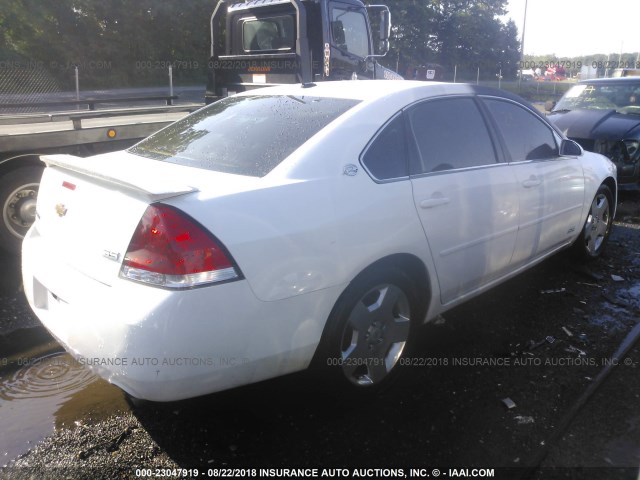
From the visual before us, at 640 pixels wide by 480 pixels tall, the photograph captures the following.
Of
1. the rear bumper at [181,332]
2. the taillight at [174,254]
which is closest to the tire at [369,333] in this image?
the rear bumper at [181,332]

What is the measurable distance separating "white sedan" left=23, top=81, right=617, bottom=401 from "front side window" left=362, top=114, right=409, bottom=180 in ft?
0.03

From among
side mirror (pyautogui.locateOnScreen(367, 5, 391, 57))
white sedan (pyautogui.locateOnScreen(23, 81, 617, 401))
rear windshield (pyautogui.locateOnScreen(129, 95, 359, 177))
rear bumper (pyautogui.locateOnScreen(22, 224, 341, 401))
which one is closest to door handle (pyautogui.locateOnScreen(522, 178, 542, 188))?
white sedan (pyautogui.locateOnScreen(23, 81, 617, 401))

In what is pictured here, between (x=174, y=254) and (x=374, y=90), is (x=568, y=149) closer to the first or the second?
(x=374, y=90)

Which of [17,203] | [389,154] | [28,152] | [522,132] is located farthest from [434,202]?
[17,203]

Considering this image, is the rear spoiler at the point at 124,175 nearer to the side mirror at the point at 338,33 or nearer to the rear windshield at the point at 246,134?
the rear windshield at the point at 246,134

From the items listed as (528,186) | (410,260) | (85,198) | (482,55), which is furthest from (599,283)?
(482,55)

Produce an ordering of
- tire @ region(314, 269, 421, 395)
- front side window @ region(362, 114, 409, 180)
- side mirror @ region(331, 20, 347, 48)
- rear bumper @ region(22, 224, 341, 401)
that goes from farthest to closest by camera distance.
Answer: side mirror @ region(331, 20, 347, 48) → front side window @ region(362, 114, 409, 180) → tire @ region(314, 269, 421, 395) → rear bumper @ region(22, 224, 341, 401)

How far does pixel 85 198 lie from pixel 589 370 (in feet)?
9.97

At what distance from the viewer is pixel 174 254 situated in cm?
216

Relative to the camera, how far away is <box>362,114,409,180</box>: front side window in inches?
111

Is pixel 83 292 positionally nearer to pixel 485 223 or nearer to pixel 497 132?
pixel 485 223

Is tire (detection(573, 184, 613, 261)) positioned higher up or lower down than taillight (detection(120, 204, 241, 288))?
lower down

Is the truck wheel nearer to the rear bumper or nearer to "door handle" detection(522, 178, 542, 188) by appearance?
the rear bumper

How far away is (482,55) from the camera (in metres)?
54.1
